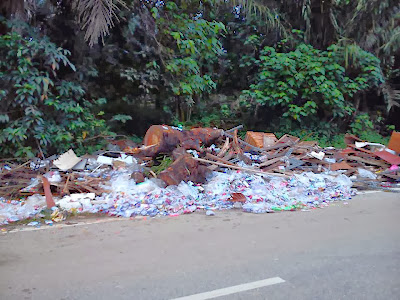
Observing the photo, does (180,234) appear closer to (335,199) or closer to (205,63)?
(335,199)

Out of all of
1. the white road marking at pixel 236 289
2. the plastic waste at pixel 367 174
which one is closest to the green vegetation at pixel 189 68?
the plastic waste at pixel 367 174

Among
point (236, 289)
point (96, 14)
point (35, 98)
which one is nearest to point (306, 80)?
point (96, 14)

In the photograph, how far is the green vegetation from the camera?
7555mm

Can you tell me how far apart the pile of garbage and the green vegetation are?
1.25 meters

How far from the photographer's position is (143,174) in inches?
278

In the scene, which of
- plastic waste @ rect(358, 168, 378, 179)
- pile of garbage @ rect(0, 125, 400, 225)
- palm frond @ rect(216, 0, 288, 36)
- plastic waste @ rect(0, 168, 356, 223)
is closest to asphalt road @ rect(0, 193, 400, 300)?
plastic waste @ rect(0, 168, 356, 223)

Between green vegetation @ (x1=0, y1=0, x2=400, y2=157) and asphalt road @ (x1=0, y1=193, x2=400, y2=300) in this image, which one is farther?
green vegetation @ (x1=0, y1=0, x2=400, y2=157)

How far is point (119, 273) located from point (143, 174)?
3.52 metres

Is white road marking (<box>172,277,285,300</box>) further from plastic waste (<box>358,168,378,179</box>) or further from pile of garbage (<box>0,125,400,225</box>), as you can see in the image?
plastic waste (<box>358,168,378,179</box>)

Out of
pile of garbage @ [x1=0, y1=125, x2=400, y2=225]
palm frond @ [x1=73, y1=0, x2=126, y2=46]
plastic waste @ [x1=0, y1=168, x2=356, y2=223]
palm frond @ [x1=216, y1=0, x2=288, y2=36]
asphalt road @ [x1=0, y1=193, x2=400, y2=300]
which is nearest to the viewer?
asphalt road @ [x1=0, y1=193, x2=400, y2=300]

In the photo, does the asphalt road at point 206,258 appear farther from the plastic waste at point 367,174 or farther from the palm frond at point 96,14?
the palm frond at point 96,14

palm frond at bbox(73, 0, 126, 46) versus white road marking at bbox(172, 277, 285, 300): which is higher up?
palm frond at bbox(73, 0, 126, 46)

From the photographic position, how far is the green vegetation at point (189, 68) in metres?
7.55

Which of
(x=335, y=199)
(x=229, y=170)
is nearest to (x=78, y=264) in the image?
(x=229, y=170)
